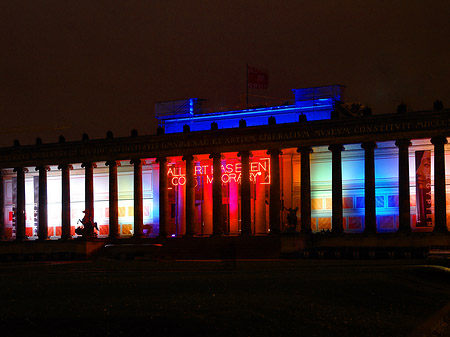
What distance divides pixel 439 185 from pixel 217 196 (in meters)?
21.9

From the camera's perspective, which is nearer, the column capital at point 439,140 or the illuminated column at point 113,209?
the column capital at point 439,140

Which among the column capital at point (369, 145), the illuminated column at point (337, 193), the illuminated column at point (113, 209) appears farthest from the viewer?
the illuminated column at point (113, 209)

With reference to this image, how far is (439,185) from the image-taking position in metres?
63.8

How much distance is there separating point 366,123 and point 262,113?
1463cm

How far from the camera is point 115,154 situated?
79.9 metres

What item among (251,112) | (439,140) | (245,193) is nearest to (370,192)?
(439,140)

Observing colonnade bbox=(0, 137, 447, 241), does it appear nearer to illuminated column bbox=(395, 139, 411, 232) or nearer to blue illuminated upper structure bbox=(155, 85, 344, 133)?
illuminated column bbox=(395, 139, 411, 232)

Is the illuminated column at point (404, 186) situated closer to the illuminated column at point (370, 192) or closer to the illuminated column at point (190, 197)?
the illuminated column at point (370, 192)

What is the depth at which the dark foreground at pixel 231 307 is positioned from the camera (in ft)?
68.7

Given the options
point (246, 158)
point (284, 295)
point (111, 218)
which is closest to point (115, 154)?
point (111, 218)

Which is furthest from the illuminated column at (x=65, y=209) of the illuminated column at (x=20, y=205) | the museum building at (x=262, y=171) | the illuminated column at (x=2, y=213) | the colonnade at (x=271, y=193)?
the illuminated column at (x=2, y=213)

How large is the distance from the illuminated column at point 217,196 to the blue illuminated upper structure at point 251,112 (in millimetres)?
6869

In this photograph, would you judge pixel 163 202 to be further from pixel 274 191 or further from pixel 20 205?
pixel 20 205

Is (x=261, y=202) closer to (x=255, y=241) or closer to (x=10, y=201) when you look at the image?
(x=255, y=241)
